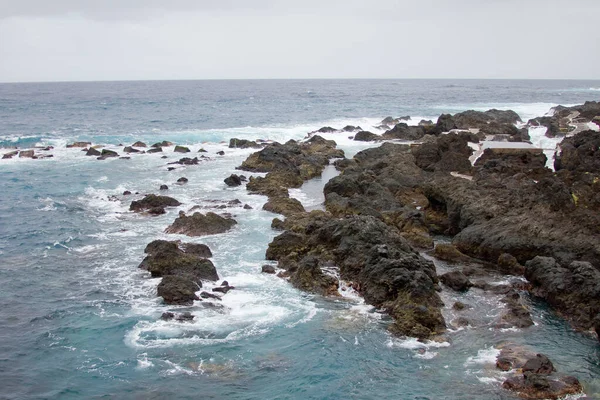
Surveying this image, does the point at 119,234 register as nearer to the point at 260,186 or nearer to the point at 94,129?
the point at 260,186

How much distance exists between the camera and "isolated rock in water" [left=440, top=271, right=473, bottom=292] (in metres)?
21.8

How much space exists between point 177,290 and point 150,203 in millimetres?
14837

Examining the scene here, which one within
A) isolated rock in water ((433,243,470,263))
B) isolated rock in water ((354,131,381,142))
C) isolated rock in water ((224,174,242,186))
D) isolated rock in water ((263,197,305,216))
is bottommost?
isolated rock in water ((433,243,470,263))

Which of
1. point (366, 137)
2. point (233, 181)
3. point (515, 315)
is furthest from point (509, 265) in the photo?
point (366, 137)

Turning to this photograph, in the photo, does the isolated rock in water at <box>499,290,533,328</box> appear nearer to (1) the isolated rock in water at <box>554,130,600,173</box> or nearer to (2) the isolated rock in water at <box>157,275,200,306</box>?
(2) the isolated rock in water at <box>157,275,200,306</box>

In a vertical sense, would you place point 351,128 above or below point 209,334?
above

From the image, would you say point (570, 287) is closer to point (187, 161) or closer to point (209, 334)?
point (209, 334)

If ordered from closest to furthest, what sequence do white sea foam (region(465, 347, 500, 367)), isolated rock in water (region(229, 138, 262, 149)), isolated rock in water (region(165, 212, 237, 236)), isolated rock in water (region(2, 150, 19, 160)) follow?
1. white sea foam (region(465, 347, 500, 367))
2. isolated rock in water (region(165, 212, 237, 236))
3. isolated rock in water (region(2, 150, 19, 160))
4. isolated rock in water (region(229, 138, 262, 149))

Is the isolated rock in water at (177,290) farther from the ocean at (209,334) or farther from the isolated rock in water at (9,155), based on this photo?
the isolated rock in water at (9,155)

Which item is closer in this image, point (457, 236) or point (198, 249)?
point (198, 249)

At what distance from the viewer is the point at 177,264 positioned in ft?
75.7

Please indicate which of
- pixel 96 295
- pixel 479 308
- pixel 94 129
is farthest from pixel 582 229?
pixel 94 129

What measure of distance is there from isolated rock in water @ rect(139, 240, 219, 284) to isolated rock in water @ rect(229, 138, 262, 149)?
38.7m

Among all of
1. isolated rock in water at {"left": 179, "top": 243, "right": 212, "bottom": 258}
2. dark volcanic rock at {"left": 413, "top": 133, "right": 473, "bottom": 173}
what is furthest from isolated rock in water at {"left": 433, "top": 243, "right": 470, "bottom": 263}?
dark volcanic rock at {"left": 413, "top": 133, "right": 473, "bottom": 173}
